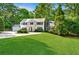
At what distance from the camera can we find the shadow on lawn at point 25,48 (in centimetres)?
377

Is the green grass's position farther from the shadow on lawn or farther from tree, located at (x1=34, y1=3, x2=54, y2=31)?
tree, located at (x1=34, y1=3, x2=54, y2=31)

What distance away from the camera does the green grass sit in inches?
149

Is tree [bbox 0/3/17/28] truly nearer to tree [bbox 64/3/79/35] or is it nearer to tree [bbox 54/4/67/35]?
tree [bbox 54/4/67/35]

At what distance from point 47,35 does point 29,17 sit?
322 mm

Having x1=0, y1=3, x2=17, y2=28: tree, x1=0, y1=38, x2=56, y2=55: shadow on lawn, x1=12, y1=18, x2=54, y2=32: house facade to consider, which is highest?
x1=0, y1=3, x2=17, y2=28: tree

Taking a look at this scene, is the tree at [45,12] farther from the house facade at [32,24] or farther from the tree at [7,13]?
the tree at [7,13]

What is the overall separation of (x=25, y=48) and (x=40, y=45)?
0.19m

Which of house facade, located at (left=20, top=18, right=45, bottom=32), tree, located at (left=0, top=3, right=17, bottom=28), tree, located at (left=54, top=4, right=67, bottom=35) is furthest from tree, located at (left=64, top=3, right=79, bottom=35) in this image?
tree, located at (left=0, top=3, right=17, bottom=28)

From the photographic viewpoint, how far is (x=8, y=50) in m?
3.78

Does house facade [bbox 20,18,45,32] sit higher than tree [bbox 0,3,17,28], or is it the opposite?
tree [bbox 0,3,17,28]

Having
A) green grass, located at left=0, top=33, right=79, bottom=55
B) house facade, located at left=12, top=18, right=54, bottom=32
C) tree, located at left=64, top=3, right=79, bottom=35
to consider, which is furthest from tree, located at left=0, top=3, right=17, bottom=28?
tree, located at left=64, top=3, right=79, bottom=35
